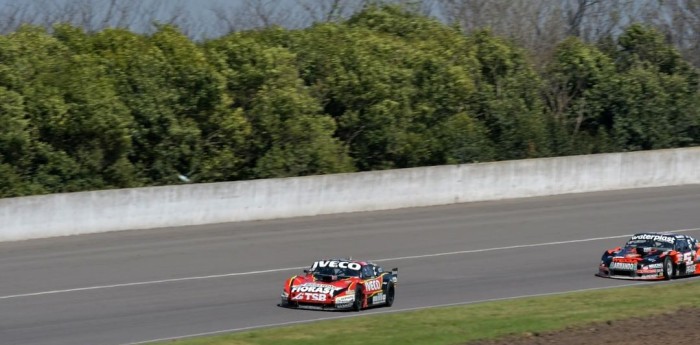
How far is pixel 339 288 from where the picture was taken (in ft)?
71.4

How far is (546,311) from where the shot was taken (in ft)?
70.1

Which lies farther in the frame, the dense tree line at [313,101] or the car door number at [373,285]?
the dense tree line at [313,101]

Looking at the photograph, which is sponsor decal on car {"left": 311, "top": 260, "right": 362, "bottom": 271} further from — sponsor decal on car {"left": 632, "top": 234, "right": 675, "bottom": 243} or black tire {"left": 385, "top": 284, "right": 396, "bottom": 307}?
sponsor decal on car {"left": 632, "top": 234, "right": 675, "bottom": 243}

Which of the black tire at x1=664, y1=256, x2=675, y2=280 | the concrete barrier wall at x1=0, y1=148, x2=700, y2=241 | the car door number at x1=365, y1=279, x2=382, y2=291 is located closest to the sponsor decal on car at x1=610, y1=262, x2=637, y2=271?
the black tire at x1=664, y1=256, x2=675, y2=280

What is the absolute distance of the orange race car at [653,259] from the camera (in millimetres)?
25594

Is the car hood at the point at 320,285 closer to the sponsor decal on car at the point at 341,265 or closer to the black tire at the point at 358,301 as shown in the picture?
the black tire at the point at 358,301

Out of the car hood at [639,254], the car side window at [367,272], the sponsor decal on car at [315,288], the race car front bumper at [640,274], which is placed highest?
the car hood at [639,254]

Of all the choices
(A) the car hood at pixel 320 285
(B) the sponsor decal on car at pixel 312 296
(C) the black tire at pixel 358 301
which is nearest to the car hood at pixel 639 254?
(C) the black tire at pixel 358 301

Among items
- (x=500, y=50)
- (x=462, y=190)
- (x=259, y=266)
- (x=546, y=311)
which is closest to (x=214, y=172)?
(x=462, y=190)

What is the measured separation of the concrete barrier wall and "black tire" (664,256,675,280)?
12.9 meters

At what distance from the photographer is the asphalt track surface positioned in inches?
837

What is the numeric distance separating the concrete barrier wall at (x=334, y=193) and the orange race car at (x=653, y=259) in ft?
38.6

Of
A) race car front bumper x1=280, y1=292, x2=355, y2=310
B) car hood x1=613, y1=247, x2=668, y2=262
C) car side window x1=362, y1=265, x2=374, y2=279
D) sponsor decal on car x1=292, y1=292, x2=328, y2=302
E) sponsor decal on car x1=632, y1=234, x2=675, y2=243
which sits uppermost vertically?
sponsor decal on car x1=632, y1=234, x2=675, y2=243

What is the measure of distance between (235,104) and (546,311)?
20.4m
